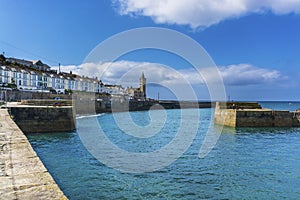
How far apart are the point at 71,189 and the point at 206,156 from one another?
24.2ft

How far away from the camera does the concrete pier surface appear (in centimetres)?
381

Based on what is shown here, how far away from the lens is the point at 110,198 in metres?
7.26

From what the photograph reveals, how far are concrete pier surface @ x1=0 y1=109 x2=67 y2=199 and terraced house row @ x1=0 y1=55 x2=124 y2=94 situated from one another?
1957 inches

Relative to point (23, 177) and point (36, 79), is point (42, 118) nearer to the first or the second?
point (23, 177)

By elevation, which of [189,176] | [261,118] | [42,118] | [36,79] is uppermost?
[36,79]

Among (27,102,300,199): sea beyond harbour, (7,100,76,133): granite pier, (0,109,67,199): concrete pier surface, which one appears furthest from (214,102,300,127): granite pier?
(0,109,67,199): concrete pier surface

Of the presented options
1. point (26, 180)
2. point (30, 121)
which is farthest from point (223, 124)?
point (26, 180)

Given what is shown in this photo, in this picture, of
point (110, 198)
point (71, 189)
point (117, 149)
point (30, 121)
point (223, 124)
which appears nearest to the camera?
point (110, 198)

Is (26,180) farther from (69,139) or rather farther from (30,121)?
(30,121)

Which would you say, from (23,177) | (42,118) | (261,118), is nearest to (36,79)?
(42,118)

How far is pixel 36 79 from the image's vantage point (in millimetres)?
70688

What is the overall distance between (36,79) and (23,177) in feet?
237

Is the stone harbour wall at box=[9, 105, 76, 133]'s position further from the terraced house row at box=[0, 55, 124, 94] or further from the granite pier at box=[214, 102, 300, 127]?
the terraced house row at box=[0, 55, 124, 94]

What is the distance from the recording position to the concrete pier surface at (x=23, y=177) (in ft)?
12.5
